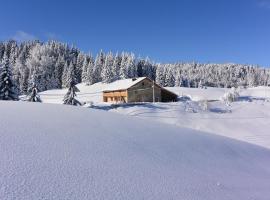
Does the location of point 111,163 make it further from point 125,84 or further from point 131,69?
point 131,69

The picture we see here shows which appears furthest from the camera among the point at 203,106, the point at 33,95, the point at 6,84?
the point at 203,106

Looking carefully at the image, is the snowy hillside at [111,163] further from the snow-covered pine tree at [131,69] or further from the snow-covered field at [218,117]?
the snow-covered pine tree at [131,69]

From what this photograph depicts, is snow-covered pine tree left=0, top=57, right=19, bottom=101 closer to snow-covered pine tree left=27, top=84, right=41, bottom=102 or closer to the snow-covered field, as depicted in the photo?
snow-covered pine tree left=27, top=84, right=41, bottom=102

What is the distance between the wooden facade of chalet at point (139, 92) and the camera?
65.1m

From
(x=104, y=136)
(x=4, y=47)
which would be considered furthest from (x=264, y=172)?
(x=4, y=47)

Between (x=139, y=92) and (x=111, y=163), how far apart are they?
192 ft

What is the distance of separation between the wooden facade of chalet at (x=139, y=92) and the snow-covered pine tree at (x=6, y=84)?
2770cm

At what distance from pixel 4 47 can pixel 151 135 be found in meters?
169

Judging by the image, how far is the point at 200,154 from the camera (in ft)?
34.8

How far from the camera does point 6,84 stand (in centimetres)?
3900

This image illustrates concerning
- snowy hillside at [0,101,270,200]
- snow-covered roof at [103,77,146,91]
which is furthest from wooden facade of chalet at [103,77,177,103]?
snowy hillside at [0,101,270,200]

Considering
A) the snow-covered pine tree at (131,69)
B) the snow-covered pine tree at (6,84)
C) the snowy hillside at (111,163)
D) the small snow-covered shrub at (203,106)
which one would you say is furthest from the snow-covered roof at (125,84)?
the snowy hillside at (111,163)

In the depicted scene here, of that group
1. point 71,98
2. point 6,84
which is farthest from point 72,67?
point 6,84

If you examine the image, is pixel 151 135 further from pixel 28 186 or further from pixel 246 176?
pixel 28 186
